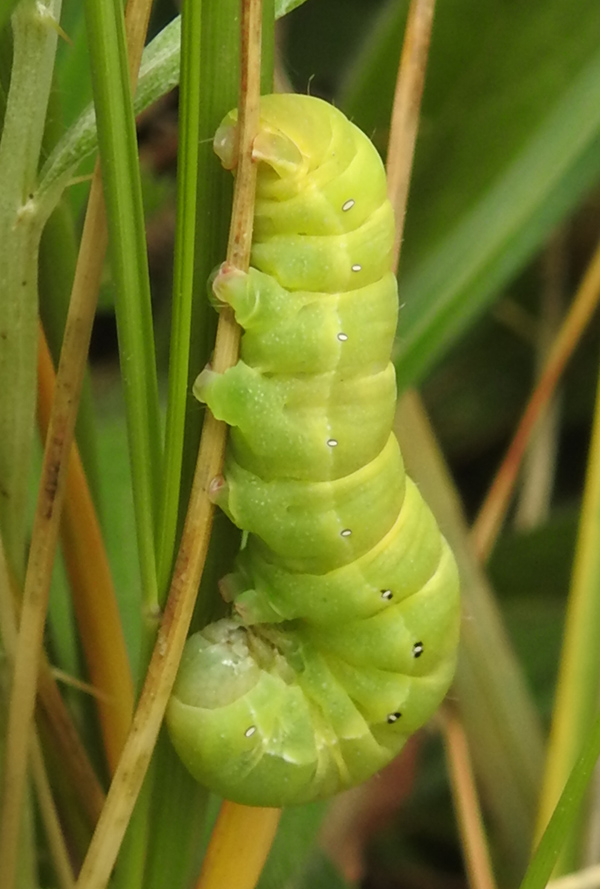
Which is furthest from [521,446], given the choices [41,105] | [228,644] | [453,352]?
[41,105]

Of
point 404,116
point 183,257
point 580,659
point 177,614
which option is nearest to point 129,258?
point 183,257

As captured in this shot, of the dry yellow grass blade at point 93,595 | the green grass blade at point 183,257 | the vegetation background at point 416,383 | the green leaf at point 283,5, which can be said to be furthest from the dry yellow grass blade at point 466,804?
the green leaf at point 283,5

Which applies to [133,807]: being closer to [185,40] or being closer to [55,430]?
[55,430]

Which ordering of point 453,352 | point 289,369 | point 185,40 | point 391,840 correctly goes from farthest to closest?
point 453,352 → point 391,840 → point 289,369 → point 185,40

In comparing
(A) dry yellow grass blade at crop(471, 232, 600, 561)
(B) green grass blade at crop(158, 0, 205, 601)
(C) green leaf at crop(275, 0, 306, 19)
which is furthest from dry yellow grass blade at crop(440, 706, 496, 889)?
(C) green leaf at crop(275, 0, 306, 19)

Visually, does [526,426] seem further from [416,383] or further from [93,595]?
[93,595]
